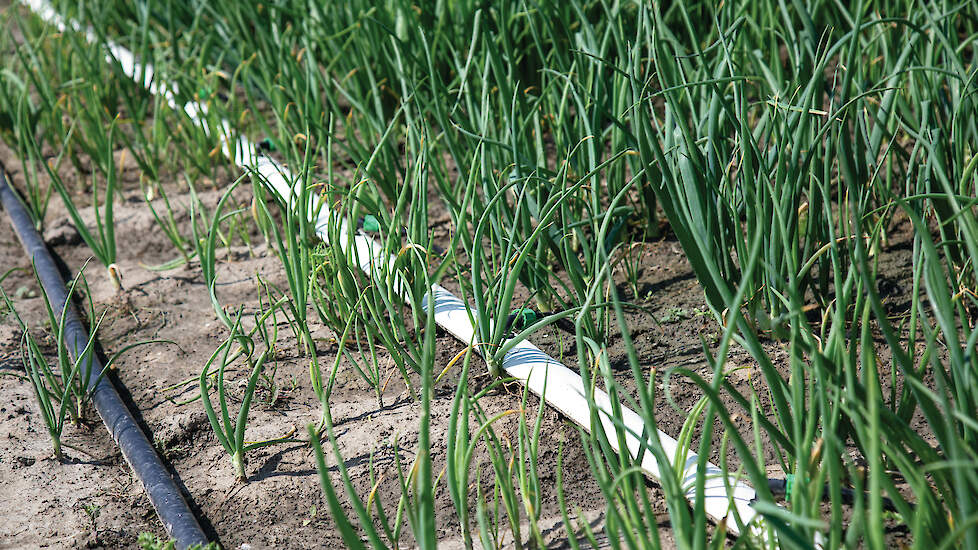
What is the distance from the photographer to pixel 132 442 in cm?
188

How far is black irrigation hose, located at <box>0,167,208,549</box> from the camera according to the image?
1645 mm

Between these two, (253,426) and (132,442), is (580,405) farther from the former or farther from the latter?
(132,442)

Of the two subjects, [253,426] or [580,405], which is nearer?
[580,405]

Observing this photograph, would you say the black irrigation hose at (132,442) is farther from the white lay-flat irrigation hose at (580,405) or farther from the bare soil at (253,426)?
the white lay-flat irrigation hose at (580,405)

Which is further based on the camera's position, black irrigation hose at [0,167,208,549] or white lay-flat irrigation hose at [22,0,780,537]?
black irrigation hose at [0,167,208,549]

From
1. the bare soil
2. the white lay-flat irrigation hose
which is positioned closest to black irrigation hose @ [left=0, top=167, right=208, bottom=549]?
the bare soil

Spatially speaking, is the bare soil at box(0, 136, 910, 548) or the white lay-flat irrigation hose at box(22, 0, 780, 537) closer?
the white lay-flat irrigation hose at box(22, 0, 780, 537)

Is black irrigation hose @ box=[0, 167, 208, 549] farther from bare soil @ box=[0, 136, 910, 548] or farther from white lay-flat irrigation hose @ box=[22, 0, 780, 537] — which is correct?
white lay-flat irrigation hose @ box=[22, 0, 780, 537]

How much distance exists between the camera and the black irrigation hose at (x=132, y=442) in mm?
1645

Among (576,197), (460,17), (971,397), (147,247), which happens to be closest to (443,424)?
(576,197)

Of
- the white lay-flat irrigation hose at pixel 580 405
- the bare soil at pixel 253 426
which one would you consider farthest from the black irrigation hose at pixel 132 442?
the white lay-flat irrigation hose at pixel 580 405

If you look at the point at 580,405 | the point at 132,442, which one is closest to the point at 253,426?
the point at 132,442

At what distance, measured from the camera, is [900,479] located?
1.58 meters

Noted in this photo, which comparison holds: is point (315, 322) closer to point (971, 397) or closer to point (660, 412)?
point (660, 412)
